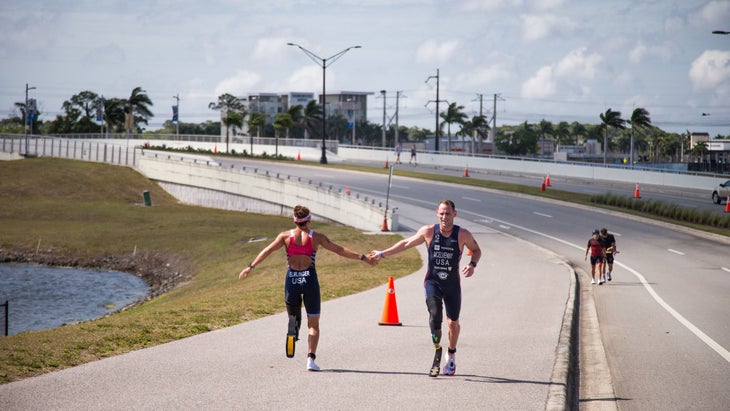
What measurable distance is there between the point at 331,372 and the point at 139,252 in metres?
32.9

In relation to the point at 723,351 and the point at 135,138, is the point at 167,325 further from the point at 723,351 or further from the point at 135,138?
the point at 135,138

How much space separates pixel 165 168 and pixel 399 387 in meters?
A: 57.8

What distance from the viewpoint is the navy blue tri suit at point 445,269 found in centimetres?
973

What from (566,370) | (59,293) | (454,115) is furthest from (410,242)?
(454,115)

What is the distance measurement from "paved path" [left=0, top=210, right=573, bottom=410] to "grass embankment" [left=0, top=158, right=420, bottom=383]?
1144mm

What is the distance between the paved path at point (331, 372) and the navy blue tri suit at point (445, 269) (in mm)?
998

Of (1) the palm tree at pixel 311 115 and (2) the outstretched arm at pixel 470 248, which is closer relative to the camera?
(2) the outstretched arm at pixel 470 248

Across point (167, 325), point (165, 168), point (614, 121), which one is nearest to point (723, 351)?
point (167, 325)

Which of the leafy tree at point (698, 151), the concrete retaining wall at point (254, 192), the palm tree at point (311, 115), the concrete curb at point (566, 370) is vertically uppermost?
the palm tree at point (311, 115)

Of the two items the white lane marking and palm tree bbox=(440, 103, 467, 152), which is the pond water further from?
palm tree bbox=(440, 103, 467, 152)

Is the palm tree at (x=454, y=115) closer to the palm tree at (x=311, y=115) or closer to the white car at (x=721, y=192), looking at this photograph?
the palm tree at (x=311, y=115)

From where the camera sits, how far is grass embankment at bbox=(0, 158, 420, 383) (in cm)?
1285

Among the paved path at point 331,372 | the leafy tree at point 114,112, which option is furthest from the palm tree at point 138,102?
the paved path at point 331,372

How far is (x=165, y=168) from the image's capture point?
6450 centimetres
